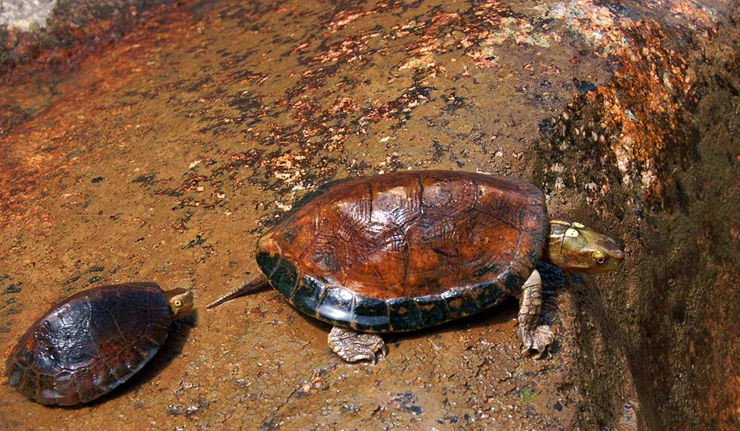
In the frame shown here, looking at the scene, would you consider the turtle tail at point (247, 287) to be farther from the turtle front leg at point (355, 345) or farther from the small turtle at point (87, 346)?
the turtle front leg at point (355, 345)

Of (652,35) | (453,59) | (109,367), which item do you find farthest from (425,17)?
(109,367)

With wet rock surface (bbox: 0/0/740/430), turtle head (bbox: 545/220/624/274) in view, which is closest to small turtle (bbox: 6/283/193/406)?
wet rock surface (bbox: 0/0/740/430)

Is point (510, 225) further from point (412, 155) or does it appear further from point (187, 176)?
point (187, 176)

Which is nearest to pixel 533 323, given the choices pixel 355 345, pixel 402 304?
pixel 402 304

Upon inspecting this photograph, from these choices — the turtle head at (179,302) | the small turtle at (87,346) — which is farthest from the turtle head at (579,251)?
the small turtle at (87,346)

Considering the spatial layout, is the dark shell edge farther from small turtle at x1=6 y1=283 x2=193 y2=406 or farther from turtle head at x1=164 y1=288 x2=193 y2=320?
small turtle at x1=6 y1=283 x2=193 y2=406

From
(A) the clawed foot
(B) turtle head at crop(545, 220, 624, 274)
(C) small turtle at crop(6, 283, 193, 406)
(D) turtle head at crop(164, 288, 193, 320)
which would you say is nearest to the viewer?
(A) the clawed foot
